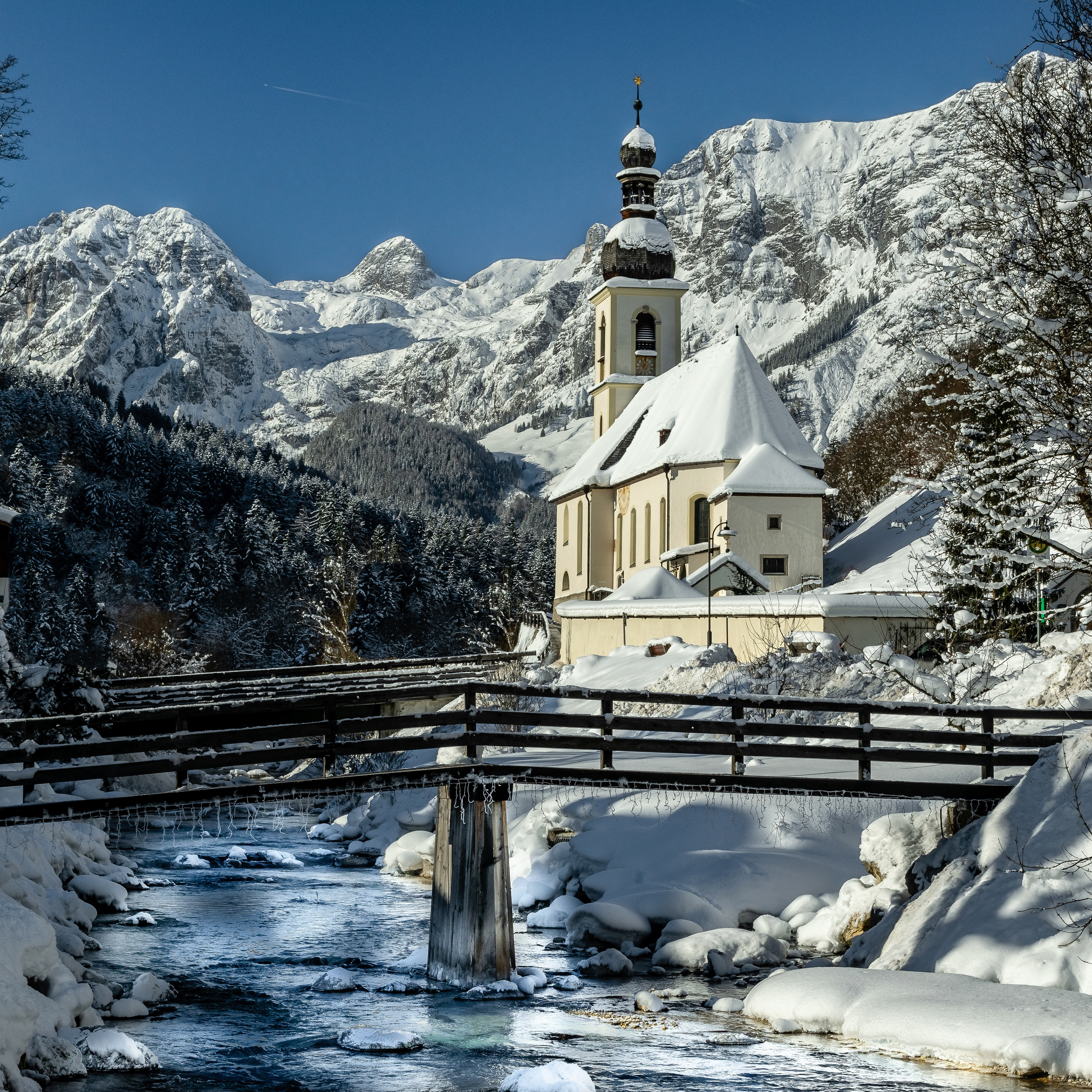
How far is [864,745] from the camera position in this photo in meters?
16.1

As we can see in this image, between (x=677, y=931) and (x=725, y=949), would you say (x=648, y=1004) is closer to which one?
(x=725, y=949)

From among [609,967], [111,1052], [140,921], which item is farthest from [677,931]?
[140,921]

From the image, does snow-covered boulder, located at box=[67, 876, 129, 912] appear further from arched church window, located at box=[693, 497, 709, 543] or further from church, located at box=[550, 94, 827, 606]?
arched church window, located at box=[693, 497, 709, 543]

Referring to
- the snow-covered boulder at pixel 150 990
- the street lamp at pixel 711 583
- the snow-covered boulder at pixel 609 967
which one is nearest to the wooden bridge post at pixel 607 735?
the snow-covered boulder at pixel 609 967

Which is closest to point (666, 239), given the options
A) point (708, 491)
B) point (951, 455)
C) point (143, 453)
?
point (708, 491)

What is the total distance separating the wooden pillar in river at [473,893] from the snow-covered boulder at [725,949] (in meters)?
1.97

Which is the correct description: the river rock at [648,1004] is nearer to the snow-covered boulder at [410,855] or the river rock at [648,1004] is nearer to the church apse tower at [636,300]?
the snow-covered boulder at [410,855]

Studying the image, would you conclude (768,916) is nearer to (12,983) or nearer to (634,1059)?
(634,1059)

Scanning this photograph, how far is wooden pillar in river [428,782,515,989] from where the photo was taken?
15734 mm

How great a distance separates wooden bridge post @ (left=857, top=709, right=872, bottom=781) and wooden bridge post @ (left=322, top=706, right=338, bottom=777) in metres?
5.94

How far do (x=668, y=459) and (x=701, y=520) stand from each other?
3.09m

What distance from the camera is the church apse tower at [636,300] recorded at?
231 feet

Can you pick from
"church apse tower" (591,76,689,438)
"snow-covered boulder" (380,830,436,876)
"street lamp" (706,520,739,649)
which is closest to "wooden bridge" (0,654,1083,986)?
"snow-covered boulder" (380,830,436,876)

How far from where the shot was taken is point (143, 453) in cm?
10994
